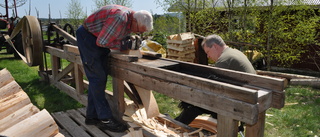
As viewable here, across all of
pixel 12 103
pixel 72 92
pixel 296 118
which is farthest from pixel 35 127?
pixel 296 118

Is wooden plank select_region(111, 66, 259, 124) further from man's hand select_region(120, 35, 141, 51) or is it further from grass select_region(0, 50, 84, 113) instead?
grass select_region(0, 50, 84, 113)

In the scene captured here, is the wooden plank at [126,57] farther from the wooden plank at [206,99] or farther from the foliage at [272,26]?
the foliage at [272,26]

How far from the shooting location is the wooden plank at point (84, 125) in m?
3.65

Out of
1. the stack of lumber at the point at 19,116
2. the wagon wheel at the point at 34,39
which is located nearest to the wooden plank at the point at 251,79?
the stack of lumber at the point at 19,116

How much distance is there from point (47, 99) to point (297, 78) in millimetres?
5710

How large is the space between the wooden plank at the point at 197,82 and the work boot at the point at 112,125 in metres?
0.82

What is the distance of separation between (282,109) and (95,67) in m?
3.98

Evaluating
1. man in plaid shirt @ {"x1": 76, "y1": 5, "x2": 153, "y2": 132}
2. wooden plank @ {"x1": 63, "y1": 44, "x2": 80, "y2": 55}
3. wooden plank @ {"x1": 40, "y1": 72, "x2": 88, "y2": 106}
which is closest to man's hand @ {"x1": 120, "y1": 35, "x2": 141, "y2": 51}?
man in plaid shirt @ {"x1": 76, "y1": 5, "x2": 153, "y2": 132}

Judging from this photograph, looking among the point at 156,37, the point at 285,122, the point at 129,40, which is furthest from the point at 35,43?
the point at 156,37

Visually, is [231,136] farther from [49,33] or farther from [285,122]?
[49,33]

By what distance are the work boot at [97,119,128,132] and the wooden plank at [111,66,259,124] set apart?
2.67ft

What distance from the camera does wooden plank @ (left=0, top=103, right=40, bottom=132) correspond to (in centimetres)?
265

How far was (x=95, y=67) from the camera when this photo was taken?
3.52m

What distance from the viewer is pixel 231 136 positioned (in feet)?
7.64
